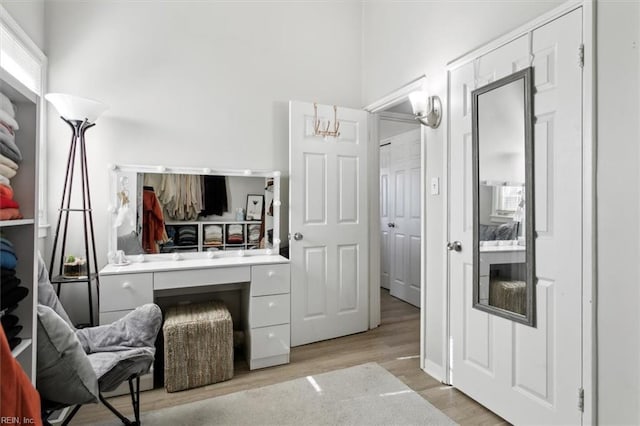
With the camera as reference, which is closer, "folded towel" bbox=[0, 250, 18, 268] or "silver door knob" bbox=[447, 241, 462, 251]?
"folded towel" bbox=[0, 250, 18, 268]

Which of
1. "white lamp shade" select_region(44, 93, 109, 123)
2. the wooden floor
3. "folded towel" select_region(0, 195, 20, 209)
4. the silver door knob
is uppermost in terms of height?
"white lamp shade" select_region(44, 93, 109, 123)

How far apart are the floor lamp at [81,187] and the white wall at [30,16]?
49 centimetres

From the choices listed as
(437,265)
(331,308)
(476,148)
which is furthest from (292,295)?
(476,148)

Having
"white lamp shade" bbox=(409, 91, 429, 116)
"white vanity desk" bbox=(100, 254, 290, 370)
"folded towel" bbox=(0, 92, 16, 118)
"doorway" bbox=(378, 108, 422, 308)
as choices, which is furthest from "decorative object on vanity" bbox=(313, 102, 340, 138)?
"folded towel" bbox=(0, 92, 16, 118)

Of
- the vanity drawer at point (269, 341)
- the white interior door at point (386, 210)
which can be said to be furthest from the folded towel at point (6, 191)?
the white interior door at point (386, 210)

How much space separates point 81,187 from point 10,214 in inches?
64.1

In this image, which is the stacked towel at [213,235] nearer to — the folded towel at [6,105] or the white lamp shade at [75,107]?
the white lamp shade at [75,107]

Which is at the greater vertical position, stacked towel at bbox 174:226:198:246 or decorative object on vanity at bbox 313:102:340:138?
decorative object on vanity at bbox 313:102:340:138

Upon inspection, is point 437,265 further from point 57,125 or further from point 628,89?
point 57,125

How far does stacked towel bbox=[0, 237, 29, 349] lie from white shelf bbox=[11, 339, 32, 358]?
13 millimetres

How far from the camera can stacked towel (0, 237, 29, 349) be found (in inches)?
40.4

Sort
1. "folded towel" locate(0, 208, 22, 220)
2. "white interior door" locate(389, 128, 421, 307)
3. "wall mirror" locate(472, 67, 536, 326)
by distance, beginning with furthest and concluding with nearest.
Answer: "white interior door" locate(389, 128, 421, 307)
"wall mirror" locate(472, 67, 536, 326)
"folded towel" locate(0, 208, 22, 220)

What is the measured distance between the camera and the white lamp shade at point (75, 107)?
6.99 ft

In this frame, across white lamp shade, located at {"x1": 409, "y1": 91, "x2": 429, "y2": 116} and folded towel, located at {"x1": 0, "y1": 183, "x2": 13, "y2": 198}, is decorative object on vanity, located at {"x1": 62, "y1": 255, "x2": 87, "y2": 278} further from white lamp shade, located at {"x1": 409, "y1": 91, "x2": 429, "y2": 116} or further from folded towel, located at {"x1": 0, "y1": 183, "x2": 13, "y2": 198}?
white lamp shade, located at {"x1": 409, "y1": 91, "x2": 429, "y2": 116}
